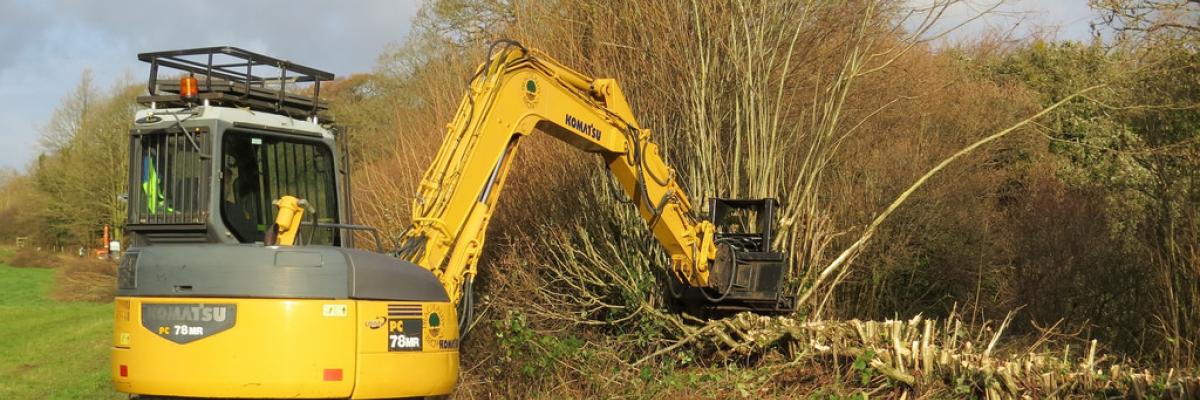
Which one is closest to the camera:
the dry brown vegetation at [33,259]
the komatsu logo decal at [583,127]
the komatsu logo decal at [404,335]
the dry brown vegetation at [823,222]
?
the komatsu logo decal at [404,335]

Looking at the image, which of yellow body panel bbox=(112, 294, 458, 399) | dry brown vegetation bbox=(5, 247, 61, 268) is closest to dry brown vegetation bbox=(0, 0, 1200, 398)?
yellow body panel bbox=(112, 294, 458, 399)

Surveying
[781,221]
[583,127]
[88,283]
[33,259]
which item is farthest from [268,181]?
[33,259]

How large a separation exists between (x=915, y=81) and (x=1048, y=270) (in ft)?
16.4

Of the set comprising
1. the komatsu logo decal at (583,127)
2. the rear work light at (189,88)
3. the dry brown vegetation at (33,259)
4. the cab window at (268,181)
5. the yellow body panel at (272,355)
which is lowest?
the dry brown vegetation at (33,259)

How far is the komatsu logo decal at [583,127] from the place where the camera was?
899cm

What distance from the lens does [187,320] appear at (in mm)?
6273

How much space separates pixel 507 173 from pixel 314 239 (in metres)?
1.54

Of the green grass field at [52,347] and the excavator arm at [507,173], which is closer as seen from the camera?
the excavator arm at [507,173]

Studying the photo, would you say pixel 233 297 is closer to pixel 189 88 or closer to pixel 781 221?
pixel 189 88

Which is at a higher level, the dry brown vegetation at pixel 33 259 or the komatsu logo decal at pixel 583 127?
the komatsu logo decal at pixel 583 127

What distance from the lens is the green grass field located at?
47.4 ft

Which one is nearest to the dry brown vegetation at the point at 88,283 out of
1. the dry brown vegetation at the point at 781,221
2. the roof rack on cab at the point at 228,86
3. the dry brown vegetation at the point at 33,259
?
the dry brown vegetation at the point at 33,259

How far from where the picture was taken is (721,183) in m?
11.3

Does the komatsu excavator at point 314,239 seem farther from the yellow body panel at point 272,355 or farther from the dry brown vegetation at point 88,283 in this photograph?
the dry brown vegetation at point 88,283
